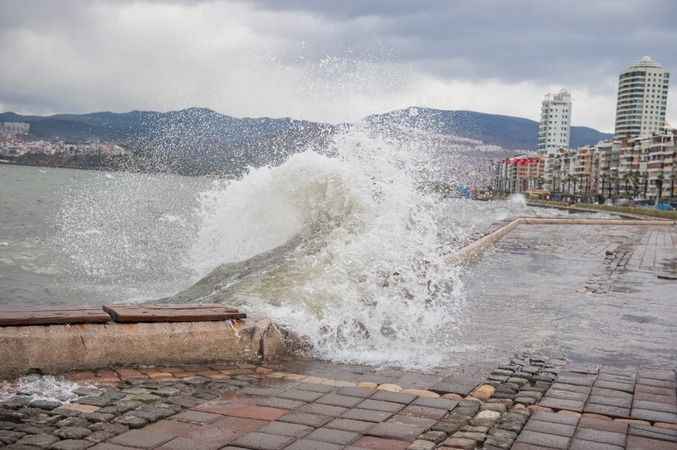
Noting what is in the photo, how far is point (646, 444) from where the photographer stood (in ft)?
12.0

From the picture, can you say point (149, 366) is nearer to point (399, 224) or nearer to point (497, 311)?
point (497, 311)

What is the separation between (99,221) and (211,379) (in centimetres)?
2616

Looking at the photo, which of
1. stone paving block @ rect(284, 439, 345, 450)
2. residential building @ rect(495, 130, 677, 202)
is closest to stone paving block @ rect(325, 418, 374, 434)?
stone paving block @ rect(284, 439, 345, 450)

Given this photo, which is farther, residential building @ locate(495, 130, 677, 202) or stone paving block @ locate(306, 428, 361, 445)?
residential building @ locate(495, 130, 677, 202)

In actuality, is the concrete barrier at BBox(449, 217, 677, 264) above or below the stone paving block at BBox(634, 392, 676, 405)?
below

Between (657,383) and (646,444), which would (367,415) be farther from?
(657,383)

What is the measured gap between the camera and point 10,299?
10406mm

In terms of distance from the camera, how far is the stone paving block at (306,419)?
12.4ft

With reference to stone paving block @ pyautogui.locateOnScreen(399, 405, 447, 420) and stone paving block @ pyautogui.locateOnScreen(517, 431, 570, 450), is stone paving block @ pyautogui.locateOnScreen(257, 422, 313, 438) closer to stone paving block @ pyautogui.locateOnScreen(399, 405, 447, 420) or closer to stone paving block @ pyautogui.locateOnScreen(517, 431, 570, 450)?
stone paving block @ pyautogui.locateOnScreen(399, 405, 447, 420)

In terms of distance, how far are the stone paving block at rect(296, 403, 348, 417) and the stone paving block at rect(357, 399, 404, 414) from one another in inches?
5.8

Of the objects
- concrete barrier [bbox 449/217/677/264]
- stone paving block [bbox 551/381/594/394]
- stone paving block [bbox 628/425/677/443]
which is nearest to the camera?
stone paving block [bbox 628/425/677/443]

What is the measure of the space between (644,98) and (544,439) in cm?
20726

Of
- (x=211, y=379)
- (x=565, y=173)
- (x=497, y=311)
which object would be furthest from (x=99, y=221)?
(x=565, y=173)

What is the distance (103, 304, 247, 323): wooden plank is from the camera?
4941 millimetres
